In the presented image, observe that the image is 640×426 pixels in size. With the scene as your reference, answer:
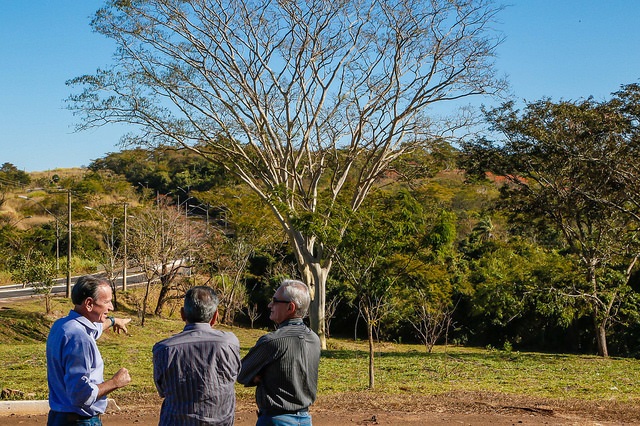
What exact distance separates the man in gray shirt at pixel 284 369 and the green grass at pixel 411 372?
21.7 ft

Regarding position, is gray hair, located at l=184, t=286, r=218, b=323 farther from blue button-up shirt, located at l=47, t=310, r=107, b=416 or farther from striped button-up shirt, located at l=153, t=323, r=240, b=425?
blue button-up shirt, located at l=47, t=310, r=107, b=416

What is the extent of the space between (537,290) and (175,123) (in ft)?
40.4

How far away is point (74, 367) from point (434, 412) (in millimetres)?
6174

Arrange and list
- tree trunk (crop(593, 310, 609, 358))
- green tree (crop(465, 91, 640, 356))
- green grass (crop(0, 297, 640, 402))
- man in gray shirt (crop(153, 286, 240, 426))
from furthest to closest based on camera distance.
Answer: tree trunk (crop(593, 310, 609, 358)), green tree (crop(465, 91, 640, 356)), green grass (crop(0, 297, 640, 402)), man in gray shirt (crop(153, 286, 240, 426))

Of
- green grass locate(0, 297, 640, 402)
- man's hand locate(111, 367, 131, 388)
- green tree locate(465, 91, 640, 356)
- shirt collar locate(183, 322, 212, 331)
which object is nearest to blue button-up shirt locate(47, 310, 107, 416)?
man's hand locate(111, 367, 131, 388)

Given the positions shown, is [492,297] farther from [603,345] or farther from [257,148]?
[257,148]

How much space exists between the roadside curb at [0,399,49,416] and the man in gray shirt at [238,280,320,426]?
18.5ft

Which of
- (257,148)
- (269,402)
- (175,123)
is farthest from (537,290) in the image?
(269,402)

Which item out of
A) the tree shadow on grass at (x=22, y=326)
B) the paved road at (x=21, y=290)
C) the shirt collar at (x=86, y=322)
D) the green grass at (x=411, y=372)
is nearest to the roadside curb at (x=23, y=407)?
the green grass at (x=411, y=372)

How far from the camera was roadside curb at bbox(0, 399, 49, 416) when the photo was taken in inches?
343

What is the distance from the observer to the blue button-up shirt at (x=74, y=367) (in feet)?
13.0

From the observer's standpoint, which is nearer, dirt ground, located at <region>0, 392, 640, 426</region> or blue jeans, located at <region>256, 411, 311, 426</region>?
blue jeans, located at <region>256, 411, 311, 426</region>

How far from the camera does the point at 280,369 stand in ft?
13.6

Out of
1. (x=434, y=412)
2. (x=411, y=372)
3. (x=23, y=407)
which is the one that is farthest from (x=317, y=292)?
(x=23, y=407)
